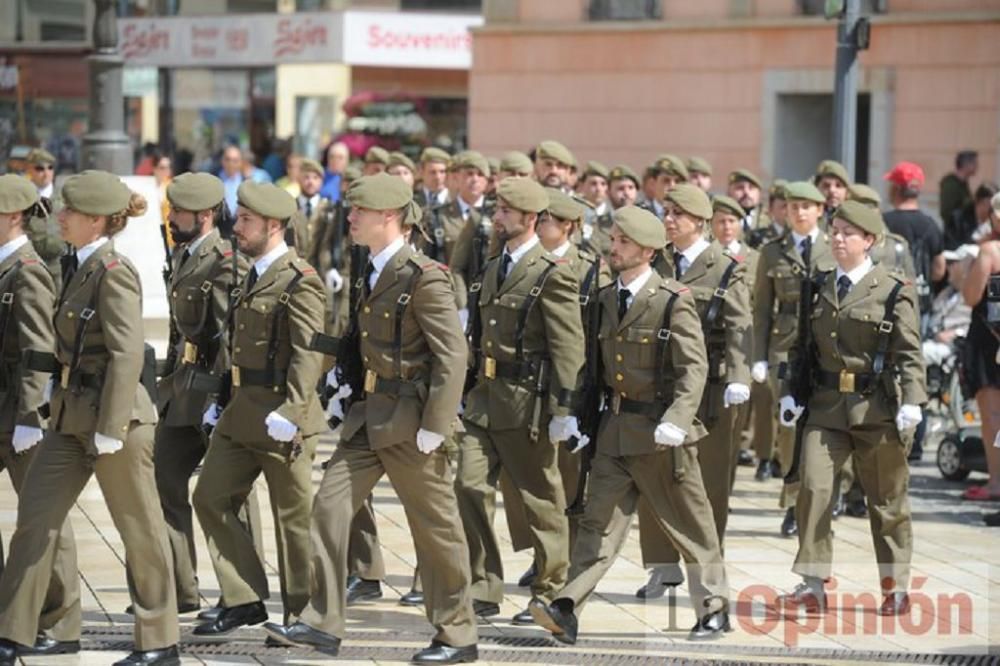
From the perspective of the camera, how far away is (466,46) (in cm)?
3706

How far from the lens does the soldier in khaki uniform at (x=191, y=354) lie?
29.7 ft

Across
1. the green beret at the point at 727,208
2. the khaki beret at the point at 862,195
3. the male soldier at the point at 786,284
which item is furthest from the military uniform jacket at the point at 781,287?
the khaki beret at the point at 862,195

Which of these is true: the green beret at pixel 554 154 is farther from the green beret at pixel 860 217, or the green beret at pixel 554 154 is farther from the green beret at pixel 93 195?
the green beret at pixel 93 195

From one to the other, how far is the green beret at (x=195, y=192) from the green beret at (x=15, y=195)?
762mm

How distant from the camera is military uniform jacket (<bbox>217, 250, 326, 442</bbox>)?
28.5ft

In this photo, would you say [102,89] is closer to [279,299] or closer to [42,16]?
[279,299]

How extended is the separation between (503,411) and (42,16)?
95.1ft

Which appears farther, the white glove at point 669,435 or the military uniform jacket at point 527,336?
the military uniform jacket at point 527,336

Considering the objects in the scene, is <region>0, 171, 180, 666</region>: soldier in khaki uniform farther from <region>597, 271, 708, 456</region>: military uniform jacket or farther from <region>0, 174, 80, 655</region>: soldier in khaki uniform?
<region>597, 271, 708, 456</region>: military uniform jacket

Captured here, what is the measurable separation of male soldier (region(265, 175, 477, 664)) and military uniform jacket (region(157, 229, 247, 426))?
32.8 inches

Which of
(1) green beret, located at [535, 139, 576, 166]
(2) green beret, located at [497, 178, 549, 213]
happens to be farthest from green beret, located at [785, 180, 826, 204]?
(2) green beret, located at [497, 178, 549, 213]

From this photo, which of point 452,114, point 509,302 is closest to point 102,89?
point 509,302

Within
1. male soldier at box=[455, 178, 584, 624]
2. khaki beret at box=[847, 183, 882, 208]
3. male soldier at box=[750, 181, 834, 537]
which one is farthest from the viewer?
khaki beret at box=[847, 183, 882, 208]

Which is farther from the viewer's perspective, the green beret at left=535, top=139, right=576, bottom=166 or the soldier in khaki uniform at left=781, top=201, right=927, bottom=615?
the green beret at left=535, top=139, right=576, bottom=166
